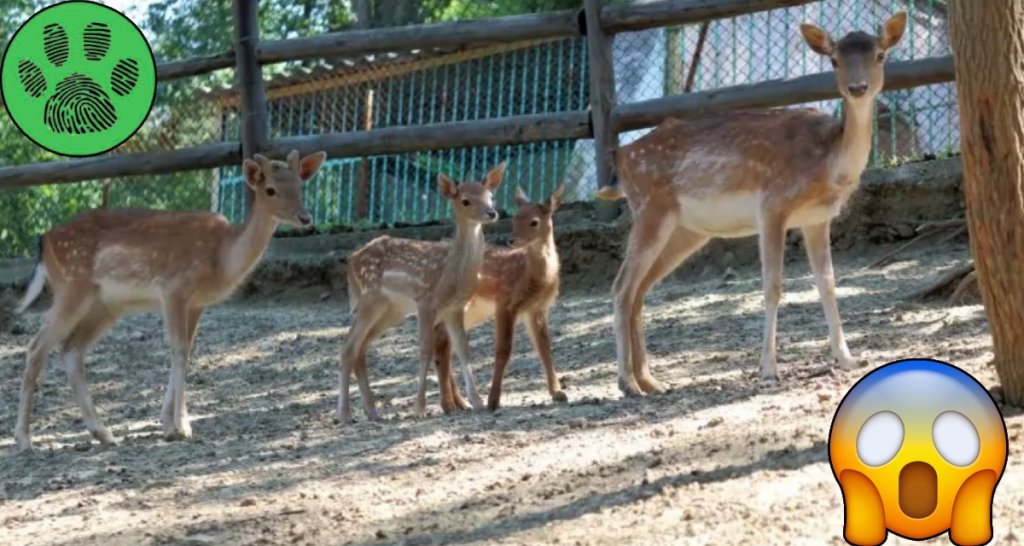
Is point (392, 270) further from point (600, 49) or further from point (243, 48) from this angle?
point (243, 48)

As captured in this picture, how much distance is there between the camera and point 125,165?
1427 centimetres

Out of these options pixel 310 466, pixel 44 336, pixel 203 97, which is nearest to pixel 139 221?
pixel 44 336

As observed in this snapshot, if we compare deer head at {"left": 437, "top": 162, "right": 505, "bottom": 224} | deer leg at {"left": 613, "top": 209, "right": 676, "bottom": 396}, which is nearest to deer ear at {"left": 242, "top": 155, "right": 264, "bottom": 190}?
deer head at {"left": 437, "top": 162, "right": 505, "bottom": 224}

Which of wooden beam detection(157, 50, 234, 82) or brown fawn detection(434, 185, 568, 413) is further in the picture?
wooden beam detection(157, 50, 234, 82)

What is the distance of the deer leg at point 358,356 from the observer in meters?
9.38

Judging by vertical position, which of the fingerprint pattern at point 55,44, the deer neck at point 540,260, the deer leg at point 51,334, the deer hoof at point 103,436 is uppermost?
the fingerprint pattern at point 55,44

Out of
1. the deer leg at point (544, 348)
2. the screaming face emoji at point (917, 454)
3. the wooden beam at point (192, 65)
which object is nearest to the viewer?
the screaming face emoji at point (917, 454)

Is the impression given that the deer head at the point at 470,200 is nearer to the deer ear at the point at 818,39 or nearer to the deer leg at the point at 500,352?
the deer leg at the point at 500,352

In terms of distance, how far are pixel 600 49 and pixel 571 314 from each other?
2445 millimetres

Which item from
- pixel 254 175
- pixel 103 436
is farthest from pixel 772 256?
pixel 103 436

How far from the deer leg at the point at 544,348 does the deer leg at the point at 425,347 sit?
54cm

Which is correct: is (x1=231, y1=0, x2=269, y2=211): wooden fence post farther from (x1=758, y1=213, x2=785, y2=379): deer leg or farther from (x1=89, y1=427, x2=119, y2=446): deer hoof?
(x1=758, y1=213, x2=785, y2=379): deer leg

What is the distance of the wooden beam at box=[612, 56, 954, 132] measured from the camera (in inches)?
482

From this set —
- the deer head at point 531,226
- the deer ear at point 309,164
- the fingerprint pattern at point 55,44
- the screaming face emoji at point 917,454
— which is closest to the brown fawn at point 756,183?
the deer head at point 531,226
